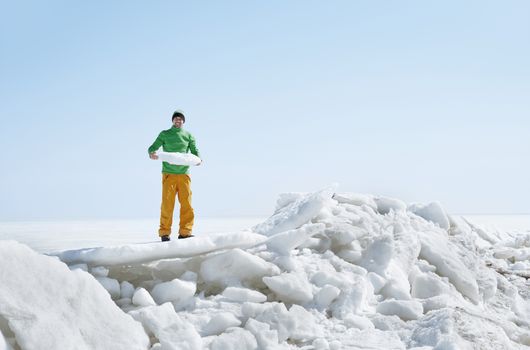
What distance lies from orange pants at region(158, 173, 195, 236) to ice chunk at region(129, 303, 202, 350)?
270cm

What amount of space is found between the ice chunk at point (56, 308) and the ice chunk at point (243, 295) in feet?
2.43

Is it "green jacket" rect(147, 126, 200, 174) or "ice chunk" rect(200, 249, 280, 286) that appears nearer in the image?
"ice chunk" rect(200, 249, 280, 286)

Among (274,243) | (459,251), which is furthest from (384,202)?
(274,243)

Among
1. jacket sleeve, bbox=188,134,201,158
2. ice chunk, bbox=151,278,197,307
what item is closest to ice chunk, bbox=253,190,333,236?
ice chunk, bbox=151,278,197,307

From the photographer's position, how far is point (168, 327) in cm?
319

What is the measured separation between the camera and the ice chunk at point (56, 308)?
9.59 feet

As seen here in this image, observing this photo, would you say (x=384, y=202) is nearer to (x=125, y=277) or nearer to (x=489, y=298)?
(x=489, y=298)

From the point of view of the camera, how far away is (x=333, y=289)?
388cm

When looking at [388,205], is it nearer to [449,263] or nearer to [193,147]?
[449,263]

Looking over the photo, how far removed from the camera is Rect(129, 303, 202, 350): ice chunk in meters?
3.08

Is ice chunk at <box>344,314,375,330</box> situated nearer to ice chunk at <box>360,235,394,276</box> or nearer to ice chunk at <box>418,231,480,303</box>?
ice chunk at <box>360,235,394,276</box>

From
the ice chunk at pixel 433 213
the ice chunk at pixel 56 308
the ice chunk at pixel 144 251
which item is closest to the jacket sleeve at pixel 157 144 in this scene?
the ice chunk at pixel 144 251

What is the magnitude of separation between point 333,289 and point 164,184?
2921 millimetres

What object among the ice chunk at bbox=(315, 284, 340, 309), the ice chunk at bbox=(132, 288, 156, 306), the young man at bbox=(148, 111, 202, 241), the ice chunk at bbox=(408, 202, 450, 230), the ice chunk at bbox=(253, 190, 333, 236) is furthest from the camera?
the ice chunk at bbox=(408, 202, 450, 230)
